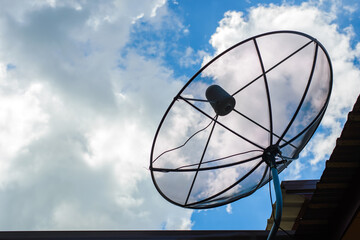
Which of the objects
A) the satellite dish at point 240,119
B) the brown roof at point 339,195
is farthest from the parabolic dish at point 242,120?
the brown roof at point 339,195

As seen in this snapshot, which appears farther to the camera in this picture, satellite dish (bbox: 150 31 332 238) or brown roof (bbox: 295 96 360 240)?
satellite dish (bbox: 150 31 332 238)

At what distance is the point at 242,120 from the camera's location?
4.12 m

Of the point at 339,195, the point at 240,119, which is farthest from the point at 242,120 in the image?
the point at 339,195

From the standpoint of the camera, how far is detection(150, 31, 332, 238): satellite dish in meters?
3.77

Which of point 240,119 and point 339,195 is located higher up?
point 240,119

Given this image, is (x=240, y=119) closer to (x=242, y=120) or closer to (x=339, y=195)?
(x=242, y=120)

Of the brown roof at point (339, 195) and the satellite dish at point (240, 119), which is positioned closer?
the brown roof at point (339, 195)

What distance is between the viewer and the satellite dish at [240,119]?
12.4 feet

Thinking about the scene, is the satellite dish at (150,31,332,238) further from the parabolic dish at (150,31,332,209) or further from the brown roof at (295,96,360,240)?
the brown roof at (295,96,360,240)

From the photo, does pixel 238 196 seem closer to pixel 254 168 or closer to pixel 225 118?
pixel 254 168

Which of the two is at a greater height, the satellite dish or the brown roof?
the satellite dish

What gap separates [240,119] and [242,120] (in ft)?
0.10

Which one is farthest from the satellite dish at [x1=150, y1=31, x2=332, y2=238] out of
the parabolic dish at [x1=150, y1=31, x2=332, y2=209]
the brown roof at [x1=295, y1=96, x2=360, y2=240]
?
the brown roof at [x1=295, y1=96, x2=360, y2=240]

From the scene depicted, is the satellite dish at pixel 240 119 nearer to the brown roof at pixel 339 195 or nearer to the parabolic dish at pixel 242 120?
the parabolic dish at pixel 242 120
